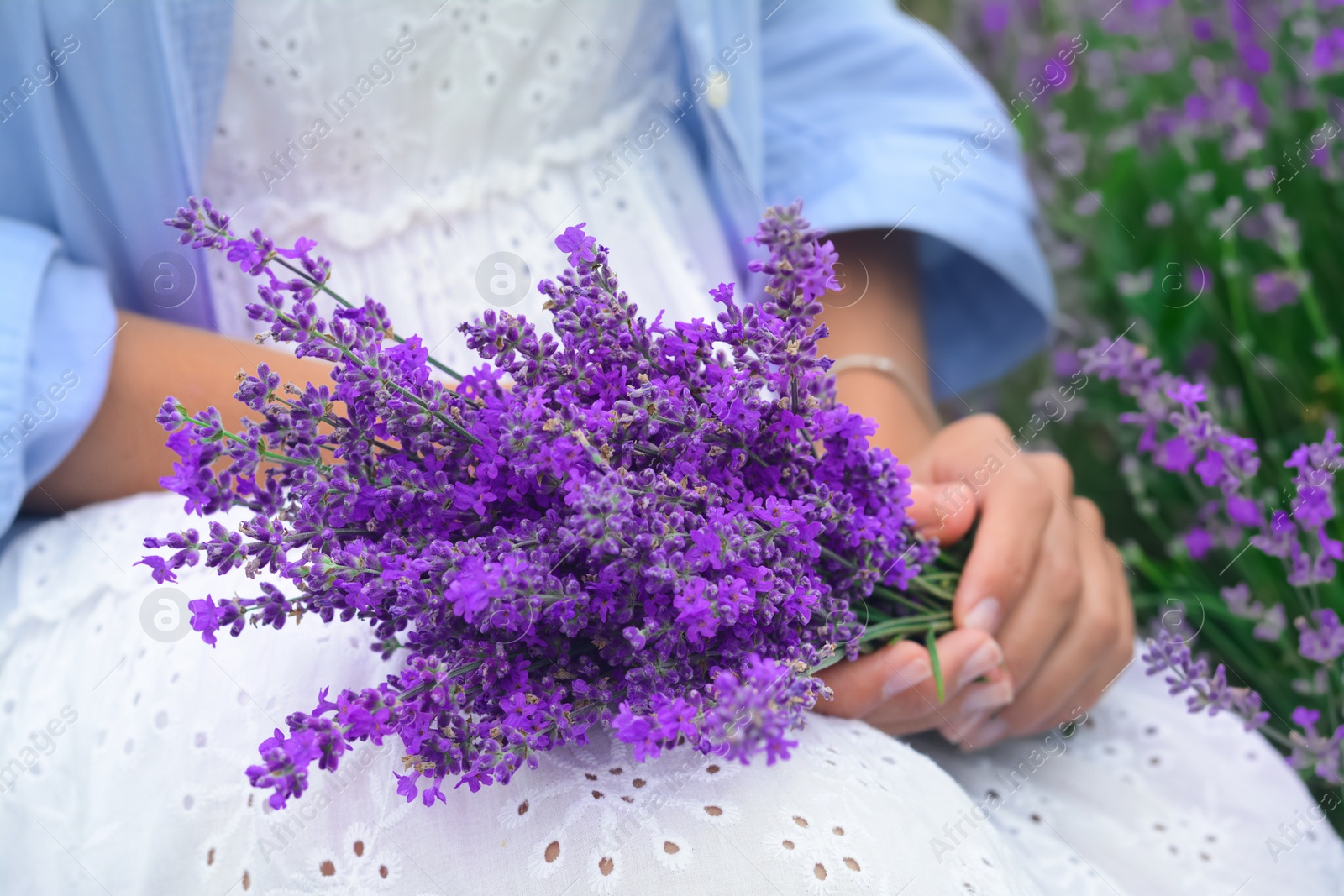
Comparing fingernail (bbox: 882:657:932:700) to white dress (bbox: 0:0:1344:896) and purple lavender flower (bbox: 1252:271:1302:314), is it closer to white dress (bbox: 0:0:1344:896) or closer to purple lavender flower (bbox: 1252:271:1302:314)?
white dress (bbox: 0:0:1344:896)

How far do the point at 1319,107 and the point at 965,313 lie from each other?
72cm

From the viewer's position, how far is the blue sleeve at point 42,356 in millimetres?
729

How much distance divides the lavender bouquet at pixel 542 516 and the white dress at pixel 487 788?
0.28 ft

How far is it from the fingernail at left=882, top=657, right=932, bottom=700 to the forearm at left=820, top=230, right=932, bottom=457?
1.32 ft

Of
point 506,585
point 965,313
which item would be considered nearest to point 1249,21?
point 965,313

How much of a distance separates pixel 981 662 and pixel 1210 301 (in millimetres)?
1009

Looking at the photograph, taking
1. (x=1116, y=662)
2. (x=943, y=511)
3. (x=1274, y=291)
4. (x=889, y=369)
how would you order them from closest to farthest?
(x=943, y=511) → (x=1116, y=662) → (x=889, y=369) → (x=1274, y=291)

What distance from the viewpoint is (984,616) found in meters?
0.76

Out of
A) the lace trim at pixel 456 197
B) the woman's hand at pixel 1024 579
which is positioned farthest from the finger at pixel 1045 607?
the lace trim at pixel 456 197

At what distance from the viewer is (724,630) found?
0.56 meters

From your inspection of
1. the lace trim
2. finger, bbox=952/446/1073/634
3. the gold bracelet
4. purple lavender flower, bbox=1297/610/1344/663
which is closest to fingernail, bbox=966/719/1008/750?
finger, bbox=952/446/1073/634

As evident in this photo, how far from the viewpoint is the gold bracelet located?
3.55 feet

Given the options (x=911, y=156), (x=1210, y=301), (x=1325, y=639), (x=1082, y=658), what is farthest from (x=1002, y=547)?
(x=1210, y=301)

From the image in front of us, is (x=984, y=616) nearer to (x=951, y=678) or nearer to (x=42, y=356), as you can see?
(x=951, y=678)
